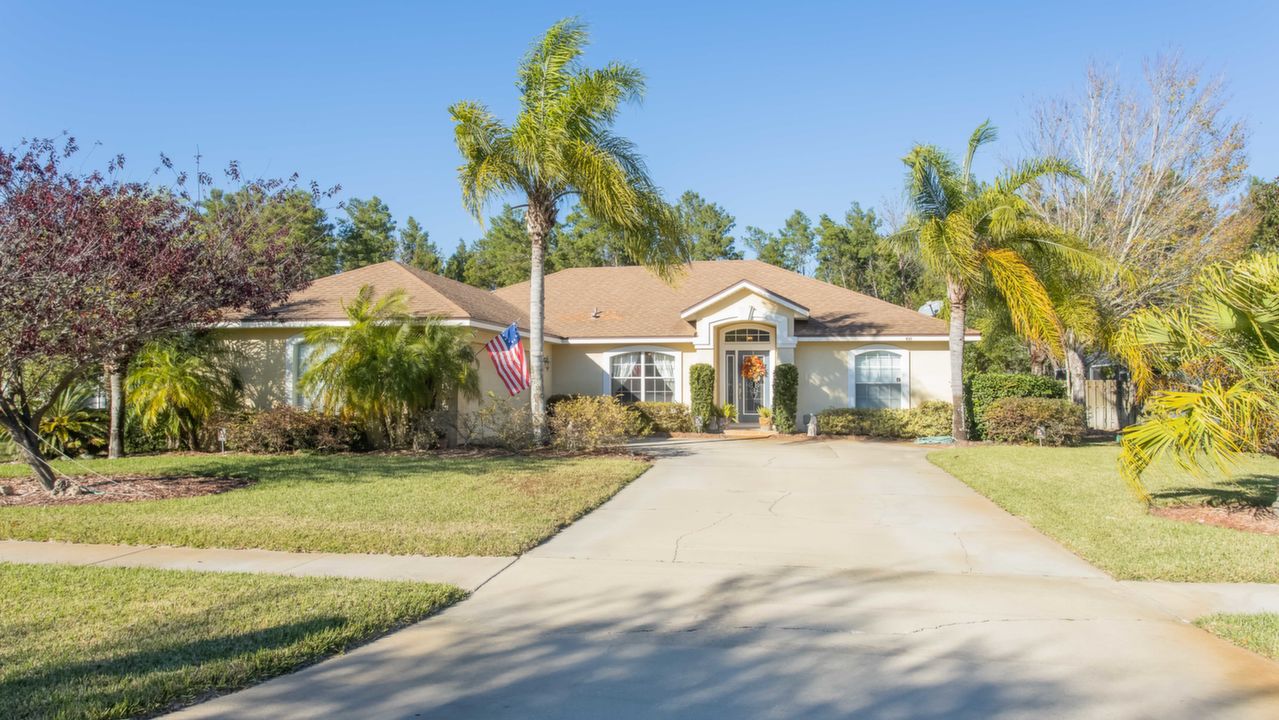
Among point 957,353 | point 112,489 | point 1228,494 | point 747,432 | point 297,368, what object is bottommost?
point 1228,494

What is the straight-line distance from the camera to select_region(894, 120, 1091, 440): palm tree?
1755 cm

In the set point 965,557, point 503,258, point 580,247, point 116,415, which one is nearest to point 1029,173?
point 965,557

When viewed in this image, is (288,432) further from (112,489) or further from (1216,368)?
(1216,368)

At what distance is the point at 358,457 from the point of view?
1598cm

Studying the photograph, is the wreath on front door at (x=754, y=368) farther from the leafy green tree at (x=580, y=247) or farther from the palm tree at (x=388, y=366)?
the leafy green tree at (x=580, y=247)

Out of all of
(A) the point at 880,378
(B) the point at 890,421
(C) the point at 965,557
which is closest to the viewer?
(C) the point at 965,557

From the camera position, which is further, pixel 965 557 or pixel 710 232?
pixel 710 232

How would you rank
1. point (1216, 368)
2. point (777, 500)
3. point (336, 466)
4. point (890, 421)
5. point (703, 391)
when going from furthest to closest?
point (703, 391), point (890, 421), point (336, 466), point (777, 500), point (1216, 368)

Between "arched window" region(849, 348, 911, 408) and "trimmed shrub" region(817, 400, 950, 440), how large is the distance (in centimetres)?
67

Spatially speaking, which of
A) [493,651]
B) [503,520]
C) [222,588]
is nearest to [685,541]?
[503,520]

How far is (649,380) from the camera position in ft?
74.7

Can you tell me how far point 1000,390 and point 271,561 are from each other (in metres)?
17.2

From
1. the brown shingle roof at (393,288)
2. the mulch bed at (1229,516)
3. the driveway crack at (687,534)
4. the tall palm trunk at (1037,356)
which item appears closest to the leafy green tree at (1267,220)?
the tall palm trunk at (1037,356)

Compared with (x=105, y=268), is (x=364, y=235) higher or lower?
higher
